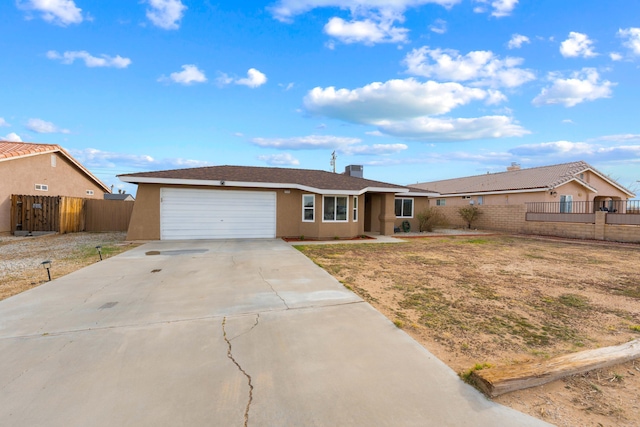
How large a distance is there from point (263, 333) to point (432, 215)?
17263mm

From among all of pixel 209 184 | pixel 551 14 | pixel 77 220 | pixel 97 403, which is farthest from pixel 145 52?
pixel 551 14

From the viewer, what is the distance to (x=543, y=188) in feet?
61.2

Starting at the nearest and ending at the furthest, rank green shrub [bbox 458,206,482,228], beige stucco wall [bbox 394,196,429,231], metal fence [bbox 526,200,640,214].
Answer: metal fence [bbox 526,200,640,214] < beige stucco wall [bbox 394,196,429,231] < green shrub [bbox 458,206,482,228]

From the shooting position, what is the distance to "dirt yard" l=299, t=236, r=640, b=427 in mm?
2640

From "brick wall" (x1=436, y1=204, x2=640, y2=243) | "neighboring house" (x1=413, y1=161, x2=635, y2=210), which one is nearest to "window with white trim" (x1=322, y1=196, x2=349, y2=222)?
"brick wall" (x1=436, y1=204, x2=640, y2=243)

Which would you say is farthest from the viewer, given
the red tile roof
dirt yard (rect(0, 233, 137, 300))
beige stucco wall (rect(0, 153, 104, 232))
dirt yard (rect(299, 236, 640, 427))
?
the red tile roof

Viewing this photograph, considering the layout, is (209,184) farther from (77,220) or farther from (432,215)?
(432,215)

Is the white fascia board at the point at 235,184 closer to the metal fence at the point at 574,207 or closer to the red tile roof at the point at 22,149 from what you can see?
the red tile roof at the point at 22,149

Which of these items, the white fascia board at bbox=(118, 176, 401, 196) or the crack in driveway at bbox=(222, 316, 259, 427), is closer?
the crack in driveway at bbox=(222, 316, 259, 427)

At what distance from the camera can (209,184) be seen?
13.2m

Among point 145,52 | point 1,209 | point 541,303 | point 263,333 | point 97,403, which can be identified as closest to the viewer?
point 97,403

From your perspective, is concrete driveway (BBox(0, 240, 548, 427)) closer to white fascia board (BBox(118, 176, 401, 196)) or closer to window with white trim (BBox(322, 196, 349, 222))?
white fascia board (BBox(118, 176, 401, 196))

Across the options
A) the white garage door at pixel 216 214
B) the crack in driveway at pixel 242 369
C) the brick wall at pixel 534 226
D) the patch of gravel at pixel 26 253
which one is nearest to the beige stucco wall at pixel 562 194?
the brick wall at pixel 534 226

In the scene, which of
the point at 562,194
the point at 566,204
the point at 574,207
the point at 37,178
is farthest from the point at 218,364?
the point at 574,207
